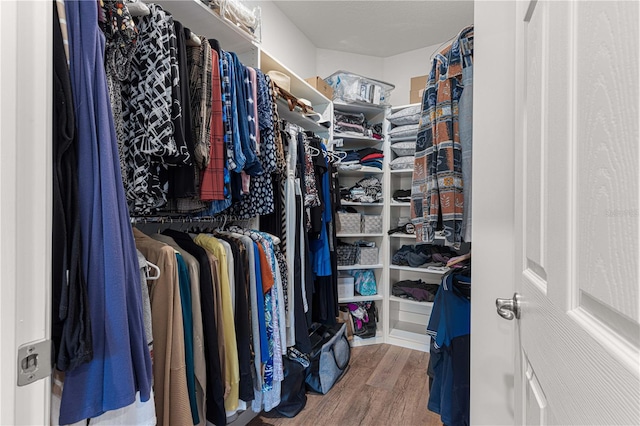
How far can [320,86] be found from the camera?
235cm

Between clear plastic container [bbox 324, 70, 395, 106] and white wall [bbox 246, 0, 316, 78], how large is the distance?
0.32 m

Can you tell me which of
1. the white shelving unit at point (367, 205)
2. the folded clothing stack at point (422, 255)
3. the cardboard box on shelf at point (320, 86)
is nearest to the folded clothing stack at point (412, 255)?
the folded clothing stack at point (422, 255)

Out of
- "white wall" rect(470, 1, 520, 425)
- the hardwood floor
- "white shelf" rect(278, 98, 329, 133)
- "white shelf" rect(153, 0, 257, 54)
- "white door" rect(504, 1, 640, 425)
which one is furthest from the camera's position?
"white shelf" rect(278, 98, 329, 133)

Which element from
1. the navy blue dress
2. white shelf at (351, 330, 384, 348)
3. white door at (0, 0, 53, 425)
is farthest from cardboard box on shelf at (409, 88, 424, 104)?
white door at (0, 0, 53, 425)

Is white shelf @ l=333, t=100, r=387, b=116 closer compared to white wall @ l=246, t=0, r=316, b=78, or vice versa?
white wall @ l=246, t=0, r=316, b=78

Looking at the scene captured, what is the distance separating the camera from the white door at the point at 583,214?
28cm

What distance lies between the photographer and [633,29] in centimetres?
28

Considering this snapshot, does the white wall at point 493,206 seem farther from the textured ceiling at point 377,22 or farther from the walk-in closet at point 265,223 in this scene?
the textured ceiling at point 377,22

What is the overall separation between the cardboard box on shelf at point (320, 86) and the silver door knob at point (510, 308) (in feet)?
6.56

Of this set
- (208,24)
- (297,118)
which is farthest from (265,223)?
(208,24)

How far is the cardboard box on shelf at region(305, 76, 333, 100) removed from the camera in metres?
2.31

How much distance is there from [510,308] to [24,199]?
961 millimetres

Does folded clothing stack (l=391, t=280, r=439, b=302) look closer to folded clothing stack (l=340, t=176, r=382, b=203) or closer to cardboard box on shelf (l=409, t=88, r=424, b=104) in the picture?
folded clothing stack (l=340, t=176, r=382, b=203)

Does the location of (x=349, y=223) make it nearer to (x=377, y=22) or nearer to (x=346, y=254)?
(x=346, y=254)
